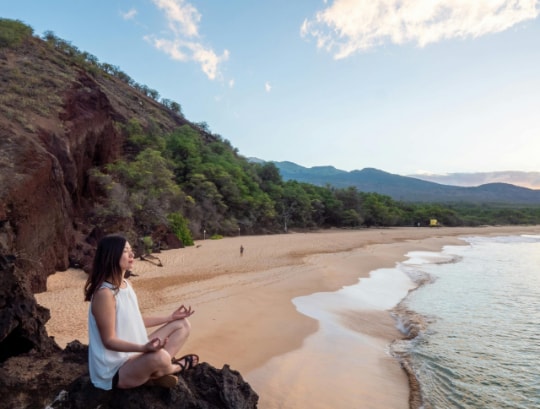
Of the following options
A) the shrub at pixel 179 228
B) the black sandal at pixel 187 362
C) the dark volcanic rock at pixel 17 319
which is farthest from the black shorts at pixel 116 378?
the shrub at pixel 179 228

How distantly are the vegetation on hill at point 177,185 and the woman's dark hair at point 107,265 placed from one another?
11.5 m

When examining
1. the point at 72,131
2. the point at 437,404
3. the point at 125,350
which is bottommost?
the point at 437,404

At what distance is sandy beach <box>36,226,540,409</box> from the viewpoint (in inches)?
211

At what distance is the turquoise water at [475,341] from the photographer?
17.9 ft

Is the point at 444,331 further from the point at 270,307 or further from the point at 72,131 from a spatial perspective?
the point at 72,131

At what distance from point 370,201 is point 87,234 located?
46.0 m

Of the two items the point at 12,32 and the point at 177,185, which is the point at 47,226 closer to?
the point at 177,185

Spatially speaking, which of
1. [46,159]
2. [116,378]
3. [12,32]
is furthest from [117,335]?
[12,32]

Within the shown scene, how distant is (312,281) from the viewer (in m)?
13.9

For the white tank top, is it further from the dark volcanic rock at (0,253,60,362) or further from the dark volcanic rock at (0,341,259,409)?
the dark volcanic rock at (0,253,60,362)

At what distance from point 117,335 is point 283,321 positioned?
20.3ft

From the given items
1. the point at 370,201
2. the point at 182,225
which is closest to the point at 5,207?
the point at 182,225

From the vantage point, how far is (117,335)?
110 inches

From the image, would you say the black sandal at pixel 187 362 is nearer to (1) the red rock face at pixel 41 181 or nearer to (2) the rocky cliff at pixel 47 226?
(2) the rocky cliff at pixel 47 226
